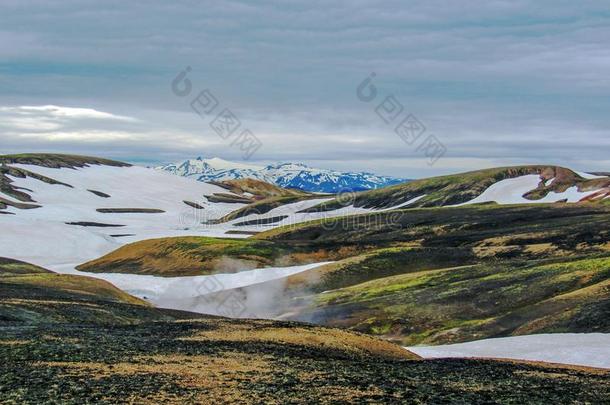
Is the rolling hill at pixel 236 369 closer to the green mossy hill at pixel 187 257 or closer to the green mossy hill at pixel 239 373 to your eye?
the green mossy hill at pixel 239 373

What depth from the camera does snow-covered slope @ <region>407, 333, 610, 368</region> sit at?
4919 centimetres

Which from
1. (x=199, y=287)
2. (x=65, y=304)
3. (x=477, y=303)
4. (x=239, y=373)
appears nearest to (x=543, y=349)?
(x=477, y=303)

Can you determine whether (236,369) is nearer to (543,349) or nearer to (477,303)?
(543,349)

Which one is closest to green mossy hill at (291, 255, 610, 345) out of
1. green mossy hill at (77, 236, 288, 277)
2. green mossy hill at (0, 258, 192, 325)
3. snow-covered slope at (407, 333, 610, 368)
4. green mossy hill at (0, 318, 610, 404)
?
snow-covered slope at (407, 333, 610, 368)

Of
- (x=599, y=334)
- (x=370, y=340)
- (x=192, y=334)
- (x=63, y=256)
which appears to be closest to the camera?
(x=192, y=334)

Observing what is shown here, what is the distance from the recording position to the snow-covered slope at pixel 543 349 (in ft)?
161

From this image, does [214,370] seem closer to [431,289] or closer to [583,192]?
[431,289]

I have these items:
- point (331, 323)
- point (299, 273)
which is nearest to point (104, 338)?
point (331, 323)

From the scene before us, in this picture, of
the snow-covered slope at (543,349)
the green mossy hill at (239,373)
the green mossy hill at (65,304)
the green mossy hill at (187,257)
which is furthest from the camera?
the green mossy hill at (187,257)

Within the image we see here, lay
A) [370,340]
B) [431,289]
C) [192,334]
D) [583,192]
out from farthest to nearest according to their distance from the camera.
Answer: [583,192], [431,289], [370,340], [192,334]

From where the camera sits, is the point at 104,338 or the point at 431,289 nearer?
the point at 104,338

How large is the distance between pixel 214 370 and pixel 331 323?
158 ft

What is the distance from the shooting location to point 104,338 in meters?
41.5

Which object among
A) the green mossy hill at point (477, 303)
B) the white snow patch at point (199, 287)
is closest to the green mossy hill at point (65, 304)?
the white snow patch at point (199, 287)
